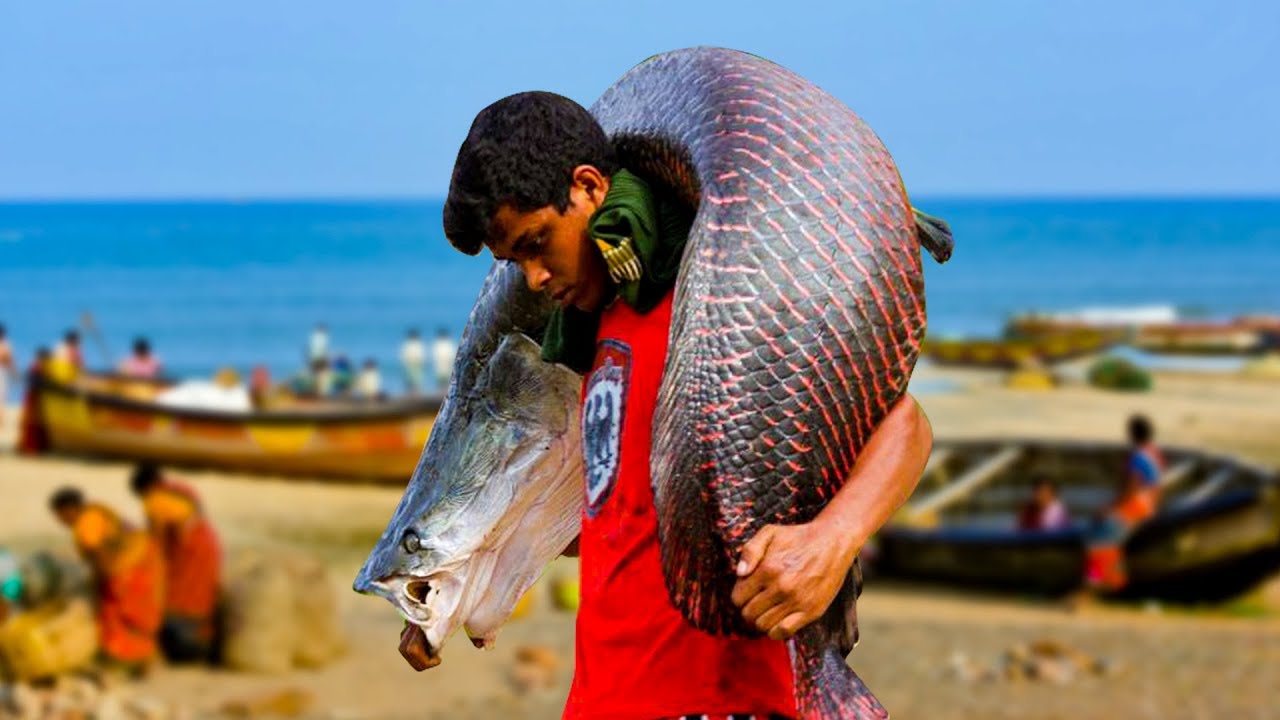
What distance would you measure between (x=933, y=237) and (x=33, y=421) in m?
18.4

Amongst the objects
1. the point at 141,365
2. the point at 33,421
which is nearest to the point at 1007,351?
the point at 141,365

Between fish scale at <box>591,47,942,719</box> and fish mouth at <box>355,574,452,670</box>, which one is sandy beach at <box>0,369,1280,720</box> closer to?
fish mouth at <box>355,574,452,670</box>

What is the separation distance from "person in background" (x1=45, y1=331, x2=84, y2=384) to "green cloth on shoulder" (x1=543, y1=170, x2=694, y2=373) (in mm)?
17706

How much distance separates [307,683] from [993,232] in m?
103

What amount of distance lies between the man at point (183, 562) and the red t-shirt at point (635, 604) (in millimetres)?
6861

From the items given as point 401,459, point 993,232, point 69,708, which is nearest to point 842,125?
point 69,708

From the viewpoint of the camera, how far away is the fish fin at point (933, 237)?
2145 millimetres

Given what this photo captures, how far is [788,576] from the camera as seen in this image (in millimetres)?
1864

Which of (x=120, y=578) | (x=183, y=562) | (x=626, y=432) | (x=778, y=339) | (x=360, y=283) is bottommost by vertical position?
(x=360, y=283)

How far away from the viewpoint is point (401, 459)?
16.9 m

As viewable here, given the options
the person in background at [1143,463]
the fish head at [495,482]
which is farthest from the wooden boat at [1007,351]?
the fish head at [495,482]

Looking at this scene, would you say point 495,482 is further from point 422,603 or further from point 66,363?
point 66,363

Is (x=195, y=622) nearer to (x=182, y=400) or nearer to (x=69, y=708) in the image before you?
(x=69, y=708)

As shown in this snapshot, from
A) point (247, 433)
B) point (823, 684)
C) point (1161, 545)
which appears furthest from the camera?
point (247, 433)
